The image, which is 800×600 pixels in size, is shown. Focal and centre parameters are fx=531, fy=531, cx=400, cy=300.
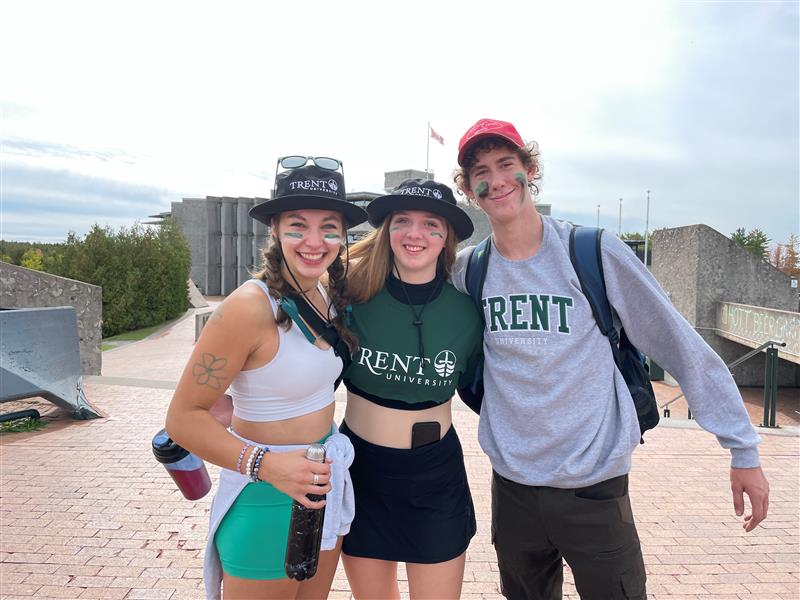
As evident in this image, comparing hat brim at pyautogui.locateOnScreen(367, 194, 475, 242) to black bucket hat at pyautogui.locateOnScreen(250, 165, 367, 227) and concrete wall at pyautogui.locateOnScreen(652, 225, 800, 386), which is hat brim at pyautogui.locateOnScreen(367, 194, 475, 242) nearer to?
black bucket hat at pyautogui.locateOnScreen(250, 165, 367, 227)

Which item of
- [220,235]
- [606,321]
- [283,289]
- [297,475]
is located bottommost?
[297,475]

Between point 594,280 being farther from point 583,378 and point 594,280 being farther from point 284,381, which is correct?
point 284,381

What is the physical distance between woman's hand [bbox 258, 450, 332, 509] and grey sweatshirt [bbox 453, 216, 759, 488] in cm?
87

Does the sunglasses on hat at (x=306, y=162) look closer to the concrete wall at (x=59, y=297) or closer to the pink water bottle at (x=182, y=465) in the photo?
the pink water bottle at (x=182, y=465)

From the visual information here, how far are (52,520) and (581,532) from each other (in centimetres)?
422

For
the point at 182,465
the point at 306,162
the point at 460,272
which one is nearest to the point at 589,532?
the point at 460,272

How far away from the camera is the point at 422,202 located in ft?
8.31

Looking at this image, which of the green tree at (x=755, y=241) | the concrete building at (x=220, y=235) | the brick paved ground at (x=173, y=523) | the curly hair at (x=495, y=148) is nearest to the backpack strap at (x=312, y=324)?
the curly hair at (x=495, y=148)

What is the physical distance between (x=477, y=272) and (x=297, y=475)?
1272 mm

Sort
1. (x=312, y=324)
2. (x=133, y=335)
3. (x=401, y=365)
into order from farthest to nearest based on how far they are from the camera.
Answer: (x=133, y=335), (x=401, y=365), (x=312, y=324)

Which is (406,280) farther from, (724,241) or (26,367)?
(724,241)

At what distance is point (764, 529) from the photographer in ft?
14.3

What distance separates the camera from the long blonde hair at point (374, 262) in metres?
2.53

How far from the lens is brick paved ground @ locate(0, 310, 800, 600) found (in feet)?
11.5
